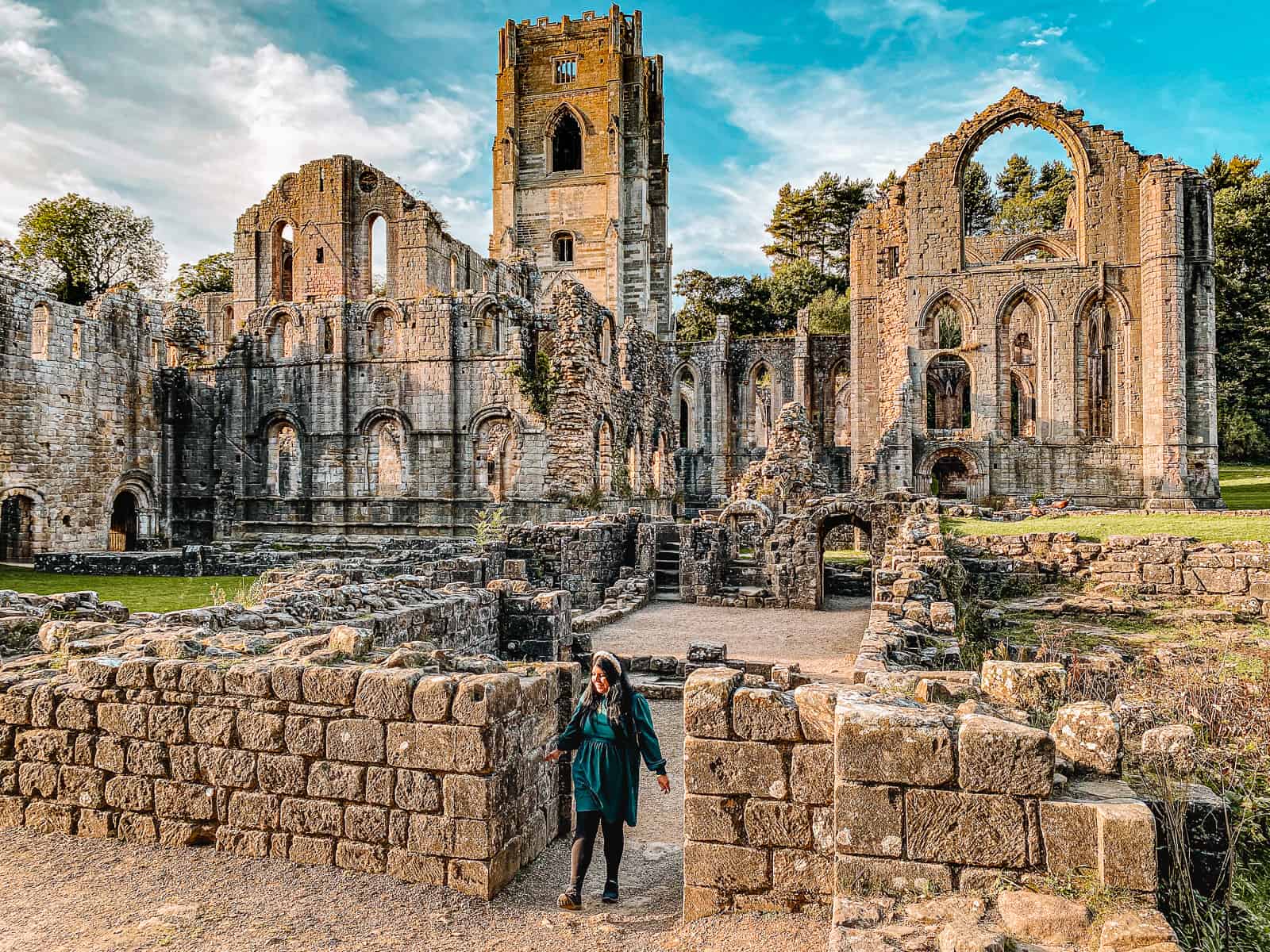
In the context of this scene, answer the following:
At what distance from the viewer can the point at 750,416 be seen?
4178 centimetres

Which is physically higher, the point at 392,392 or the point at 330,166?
the point at 330,166

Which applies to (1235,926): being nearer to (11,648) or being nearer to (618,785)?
(618,785)

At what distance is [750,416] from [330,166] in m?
21.3

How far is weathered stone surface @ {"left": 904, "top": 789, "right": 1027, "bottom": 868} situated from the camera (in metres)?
3.23

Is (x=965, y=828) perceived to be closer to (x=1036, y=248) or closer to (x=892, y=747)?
(x=892, y=747)

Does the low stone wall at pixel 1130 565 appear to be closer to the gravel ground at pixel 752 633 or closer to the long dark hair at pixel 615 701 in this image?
the gravel ground at pixel 752 633

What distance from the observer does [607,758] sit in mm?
4445

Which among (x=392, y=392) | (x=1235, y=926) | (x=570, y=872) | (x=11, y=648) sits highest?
(x=392, y=392)

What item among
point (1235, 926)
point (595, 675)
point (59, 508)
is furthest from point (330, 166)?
point (1235, 926)

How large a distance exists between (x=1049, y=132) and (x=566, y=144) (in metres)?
26.2

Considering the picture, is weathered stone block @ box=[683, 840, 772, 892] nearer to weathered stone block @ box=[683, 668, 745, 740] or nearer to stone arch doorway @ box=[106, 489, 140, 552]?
weathered stone block @ box=[683, 668, 745, 740]

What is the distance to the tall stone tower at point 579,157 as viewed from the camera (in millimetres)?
44812

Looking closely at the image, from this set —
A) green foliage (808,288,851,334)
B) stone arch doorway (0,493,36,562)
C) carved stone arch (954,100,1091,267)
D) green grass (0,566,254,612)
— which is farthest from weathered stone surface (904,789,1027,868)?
green foliage (808,288,851,334)

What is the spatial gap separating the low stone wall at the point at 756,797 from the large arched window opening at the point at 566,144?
46068mm
